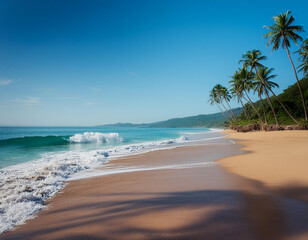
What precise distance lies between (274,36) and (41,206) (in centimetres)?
3129

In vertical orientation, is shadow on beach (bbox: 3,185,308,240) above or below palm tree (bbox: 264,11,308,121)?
below

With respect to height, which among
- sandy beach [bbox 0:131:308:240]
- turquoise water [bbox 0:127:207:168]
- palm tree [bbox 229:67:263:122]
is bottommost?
turquoise water [bbox 0:127:207:168]

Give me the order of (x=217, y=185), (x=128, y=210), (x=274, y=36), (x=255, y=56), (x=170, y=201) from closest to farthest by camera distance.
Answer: (x=128, y=210) → (x=170, y=201) → (x=217, y=185) → (x=274, y=36) → (x=255, y=56)

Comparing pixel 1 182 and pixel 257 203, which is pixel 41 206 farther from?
pixel 257 203

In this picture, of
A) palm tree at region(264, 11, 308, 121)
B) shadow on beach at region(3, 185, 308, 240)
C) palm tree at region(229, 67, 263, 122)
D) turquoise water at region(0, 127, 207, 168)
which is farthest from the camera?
palm tree at region(229, 67, 263, 122)

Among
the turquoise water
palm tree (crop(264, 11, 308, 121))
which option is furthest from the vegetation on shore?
the turquoise water

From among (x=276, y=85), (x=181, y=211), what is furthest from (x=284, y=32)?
(x=181, y=211)

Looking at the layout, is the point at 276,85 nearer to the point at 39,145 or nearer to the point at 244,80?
the point at 244,80

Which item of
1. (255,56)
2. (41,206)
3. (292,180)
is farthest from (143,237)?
(255,56)

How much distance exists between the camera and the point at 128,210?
10.4 ft

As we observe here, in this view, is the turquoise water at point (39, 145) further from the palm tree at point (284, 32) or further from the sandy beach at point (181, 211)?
the palm tree at point (284, 32)

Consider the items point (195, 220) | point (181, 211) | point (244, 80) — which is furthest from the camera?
point (244, 80)

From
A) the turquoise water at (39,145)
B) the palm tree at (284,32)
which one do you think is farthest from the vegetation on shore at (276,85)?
the turquoise water at (39,145)

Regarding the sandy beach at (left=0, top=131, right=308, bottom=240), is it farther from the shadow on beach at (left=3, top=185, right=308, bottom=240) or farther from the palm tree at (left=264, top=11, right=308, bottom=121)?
the palm tree at (left=264, top=11, right=308, bottom=121)
